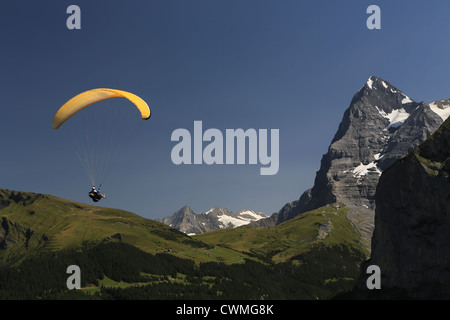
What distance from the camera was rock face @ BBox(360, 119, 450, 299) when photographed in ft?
529

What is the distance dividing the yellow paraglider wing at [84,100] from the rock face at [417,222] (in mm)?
150635

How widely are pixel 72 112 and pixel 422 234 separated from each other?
16397 centimetres

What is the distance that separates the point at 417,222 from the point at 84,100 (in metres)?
163

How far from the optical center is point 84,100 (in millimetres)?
62344

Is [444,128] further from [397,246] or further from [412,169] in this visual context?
[397,246]

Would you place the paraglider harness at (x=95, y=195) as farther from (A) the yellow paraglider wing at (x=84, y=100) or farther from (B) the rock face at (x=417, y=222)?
(B) the rock face at (x=417, y=222)

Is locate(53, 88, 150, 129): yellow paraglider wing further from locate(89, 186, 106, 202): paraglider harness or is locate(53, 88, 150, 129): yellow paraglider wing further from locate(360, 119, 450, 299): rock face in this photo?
locate(360, 119, 450, 299): rock face

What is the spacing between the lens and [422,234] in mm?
170750

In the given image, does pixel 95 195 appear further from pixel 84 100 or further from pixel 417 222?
pixel 417 222

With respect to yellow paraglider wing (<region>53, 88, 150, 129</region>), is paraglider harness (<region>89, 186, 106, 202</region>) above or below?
below

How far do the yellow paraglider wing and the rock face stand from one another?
494ft

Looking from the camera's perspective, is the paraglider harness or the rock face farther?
the rock face

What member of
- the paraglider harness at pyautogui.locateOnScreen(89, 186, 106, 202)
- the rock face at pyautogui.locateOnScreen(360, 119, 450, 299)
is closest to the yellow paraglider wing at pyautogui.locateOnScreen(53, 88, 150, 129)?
the paraglider harness at pyautogui.locateOnScreen(89, 186, 106, 202)
